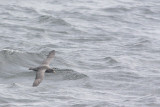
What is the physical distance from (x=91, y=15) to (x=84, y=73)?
9048mm

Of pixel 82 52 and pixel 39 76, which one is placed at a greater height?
pixel 82 52

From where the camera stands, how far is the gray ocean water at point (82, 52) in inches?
614

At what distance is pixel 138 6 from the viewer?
29047 millimetres

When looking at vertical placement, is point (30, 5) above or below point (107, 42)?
above

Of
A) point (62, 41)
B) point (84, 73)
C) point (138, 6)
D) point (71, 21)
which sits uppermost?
point (138, 6)

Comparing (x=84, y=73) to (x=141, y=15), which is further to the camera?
(x=141, y=15)

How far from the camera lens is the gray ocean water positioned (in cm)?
1559

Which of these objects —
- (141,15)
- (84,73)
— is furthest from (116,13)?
(84,73)

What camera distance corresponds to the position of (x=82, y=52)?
20.3 m

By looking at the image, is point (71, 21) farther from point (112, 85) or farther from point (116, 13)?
point (112, 85)

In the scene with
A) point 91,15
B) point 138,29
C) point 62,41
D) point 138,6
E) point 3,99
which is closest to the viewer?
point 3,99

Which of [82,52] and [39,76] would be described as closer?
[39,76]

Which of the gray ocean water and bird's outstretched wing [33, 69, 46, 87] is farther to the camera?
the gray ocean water

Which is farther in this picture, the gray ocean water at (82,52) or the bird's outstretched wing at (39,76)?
the gray ocean water at (82,52)
